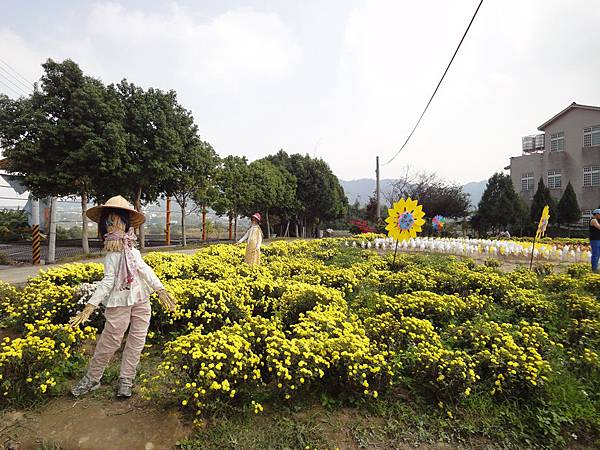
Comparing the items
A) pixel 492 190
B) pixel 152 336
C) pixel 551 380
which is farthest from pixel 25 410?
pixel 492 190

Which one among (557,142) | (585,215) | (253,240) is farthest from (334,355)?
(557,142)

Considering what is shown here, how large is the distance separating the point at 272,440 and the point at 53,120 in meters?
12.9

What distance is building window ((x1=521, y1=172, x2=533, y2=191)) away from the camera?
34625 millimetres

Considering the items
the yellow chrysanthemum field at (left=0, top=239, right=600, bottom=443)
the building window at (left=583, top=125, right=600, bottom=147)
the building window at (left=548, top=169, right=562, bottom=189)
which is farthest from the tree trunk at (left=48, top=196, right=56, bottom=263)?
the building window at (left=583, top=125, right=600, bottom=147)

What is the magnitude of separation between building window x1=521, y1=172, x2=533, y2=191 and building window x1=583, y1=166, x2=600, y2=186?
4737 millimetres

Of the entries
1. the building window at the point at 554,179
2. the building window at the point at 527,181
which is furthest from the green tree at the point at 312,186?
the building window at the point at 554,179

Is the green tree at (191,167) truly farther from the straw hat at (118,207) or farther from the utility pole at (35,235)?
the straw hat at (118,207)

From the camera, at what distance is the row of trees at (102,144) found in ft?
35.5

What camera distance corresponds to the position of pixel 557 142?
106 ft

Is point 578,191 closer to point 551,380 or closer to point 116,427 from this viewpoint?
point 551,380

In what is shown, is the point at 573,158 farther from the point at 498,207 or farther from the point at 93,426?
the point at 93,426

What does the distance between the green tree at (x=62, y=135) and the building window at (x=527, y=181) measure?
37299 mm

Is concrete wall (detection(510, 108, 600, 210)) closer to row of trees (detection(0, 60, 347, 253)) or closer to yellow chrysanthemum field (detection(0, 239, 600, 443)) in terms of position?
row of trees (detection(0, 60, 347, 253))

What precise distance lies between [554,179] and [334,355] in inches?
1505
